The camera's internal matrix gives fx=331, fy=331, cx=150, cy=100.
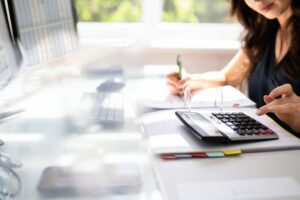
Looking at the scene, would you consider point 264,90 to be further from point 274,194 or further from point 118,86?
point 274,194

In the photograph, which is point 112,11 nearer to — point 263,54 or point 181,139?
point 263,54

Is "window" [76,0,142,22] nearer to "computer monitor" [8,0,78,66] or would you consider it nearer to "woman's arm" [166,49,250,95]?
"woman's arm" [166,49,250,95]

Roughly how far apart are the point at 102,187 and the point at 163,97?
1.81ft

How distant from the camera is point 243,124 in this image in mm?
750

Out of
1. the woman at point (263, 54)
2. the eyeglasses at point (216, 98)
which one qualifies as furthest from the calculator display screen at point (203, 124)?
the woman at point (263, 54)

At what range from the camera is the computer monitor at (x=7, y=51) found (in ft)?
2.42

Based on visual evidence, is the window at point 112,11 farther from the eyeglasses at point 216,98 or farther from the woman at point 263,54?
the eyeglasses at point 216,98

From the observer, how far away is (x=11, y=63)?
787mm

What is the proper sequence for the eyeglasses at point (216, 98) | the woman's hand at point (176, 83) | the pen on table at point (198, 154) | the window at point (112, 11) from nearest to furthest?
the pen on table at point (198, 154)
the eyeglasses at point (216, 98)
the woman's hand at point (176, 83)
the window at point (112, 11)

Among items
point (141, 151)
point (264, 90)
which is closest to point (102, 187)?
point (141, 151)

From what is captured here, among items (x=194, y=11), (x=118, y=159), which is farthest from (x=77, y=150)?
(x=194, y=11)

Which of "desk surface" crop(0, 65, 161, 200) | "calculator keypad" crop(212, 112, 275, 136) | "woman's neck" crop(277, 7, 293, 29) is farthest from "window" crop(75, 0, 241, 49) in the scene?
"calculator keypad" crop(212, 112, 275, 136)

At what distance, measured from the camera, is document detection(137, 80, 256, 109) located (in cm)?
95

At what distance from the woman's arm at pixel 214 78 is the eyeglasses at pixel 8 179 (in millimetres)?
614
